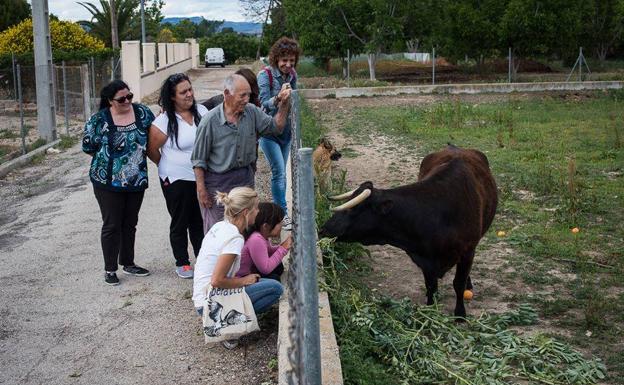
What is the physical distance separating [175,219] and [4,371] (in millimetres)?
2100

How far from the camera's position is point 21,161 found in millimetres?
14688

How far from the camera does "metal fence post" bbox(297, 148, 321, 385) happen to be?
276 centimetres

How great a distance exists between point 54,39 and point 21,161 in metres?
15.6

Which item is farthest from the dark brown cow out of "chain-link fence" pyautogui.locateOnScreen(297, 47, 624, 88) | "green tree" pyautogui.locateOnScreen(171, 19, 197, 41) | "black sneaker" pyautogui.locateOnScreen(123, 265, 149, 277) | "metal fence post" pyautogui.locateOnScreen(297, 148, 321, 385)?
"green tree" pyautogui.locateOnScreen(171, 19, 197, 41)

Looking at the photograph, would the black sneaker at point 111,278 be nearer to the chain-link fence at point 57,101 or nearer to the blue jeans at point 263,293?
the blue jeans at point 263,293

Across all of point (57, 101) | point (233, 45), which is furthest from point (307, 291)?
point (233, 45)

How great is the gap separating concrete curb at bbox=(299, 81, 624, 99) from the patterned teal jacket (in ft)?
71.8

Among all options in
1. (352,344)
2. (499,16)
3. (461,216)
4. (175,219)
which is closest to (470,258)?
(461,216)

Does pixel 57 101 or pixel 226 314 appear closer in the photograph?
pixel 226 314

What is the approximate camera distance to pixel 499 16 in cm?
3356

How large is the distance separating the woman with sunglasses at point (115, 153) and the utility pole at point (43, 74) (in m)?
10.8

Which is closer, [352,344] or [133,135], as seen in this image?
[352,344]

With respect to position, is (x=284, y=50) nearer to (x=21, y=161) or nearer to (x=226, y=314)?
(x=226, y=314)

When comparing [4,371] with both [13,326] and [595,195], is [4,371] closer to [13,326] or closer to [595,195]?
[13,326]
